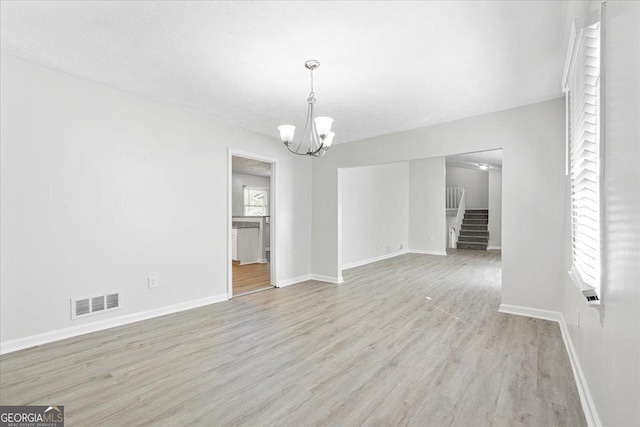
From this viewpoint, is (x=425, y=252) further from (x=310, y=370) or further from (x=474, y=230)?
(x=310, y=370)

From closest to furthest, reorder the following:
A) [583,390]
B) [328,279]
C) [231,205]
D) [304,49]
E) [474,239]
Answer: [583,390]
[304,49]
[231,205]
[328,279]
[474,239]

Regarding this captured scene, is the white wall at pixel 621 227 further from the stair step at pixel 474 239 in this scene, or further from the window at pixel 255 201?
the stair step at pixel 474 239

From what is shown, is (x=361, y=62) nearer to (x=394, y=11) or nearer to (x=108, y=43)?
(x=394, y=11)

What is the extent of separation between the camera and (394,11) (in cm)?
201

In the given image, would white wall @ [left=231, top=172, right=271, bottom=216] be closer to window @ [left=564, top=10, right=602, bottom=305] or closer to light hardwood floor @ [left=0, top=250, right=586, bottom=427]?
light hardwood floor @ [left=0, top=250, right=586, bottom=427]

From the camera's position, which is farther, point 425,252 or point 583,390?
point 425,252

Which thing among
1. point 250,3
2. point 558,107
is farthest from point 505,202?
point 250,3

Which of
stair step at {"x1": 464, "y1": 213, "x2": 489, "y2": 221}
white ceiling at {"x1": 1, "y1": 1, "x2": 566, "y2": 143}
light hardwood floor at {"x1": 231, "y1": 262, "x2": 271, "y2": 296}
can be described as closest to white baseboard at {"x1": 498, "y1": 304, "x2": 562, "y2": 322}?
white ceiling at {"x1": 1, "y1": 1, "x2": 566, "y2": 143}

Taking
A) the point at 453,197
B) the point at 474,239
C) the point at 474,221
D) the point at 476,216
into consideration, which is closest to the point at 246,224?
the point at 474,239

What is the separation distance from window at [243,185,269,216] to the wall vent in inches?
260

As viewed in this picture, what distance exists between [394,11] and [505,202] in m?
2.80

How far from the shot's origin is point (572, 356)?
2457 millimetres

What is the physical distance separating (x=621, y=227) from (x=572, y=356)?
6.03 feet

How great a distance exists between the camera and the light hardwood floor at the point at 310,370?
1839 millimetres
